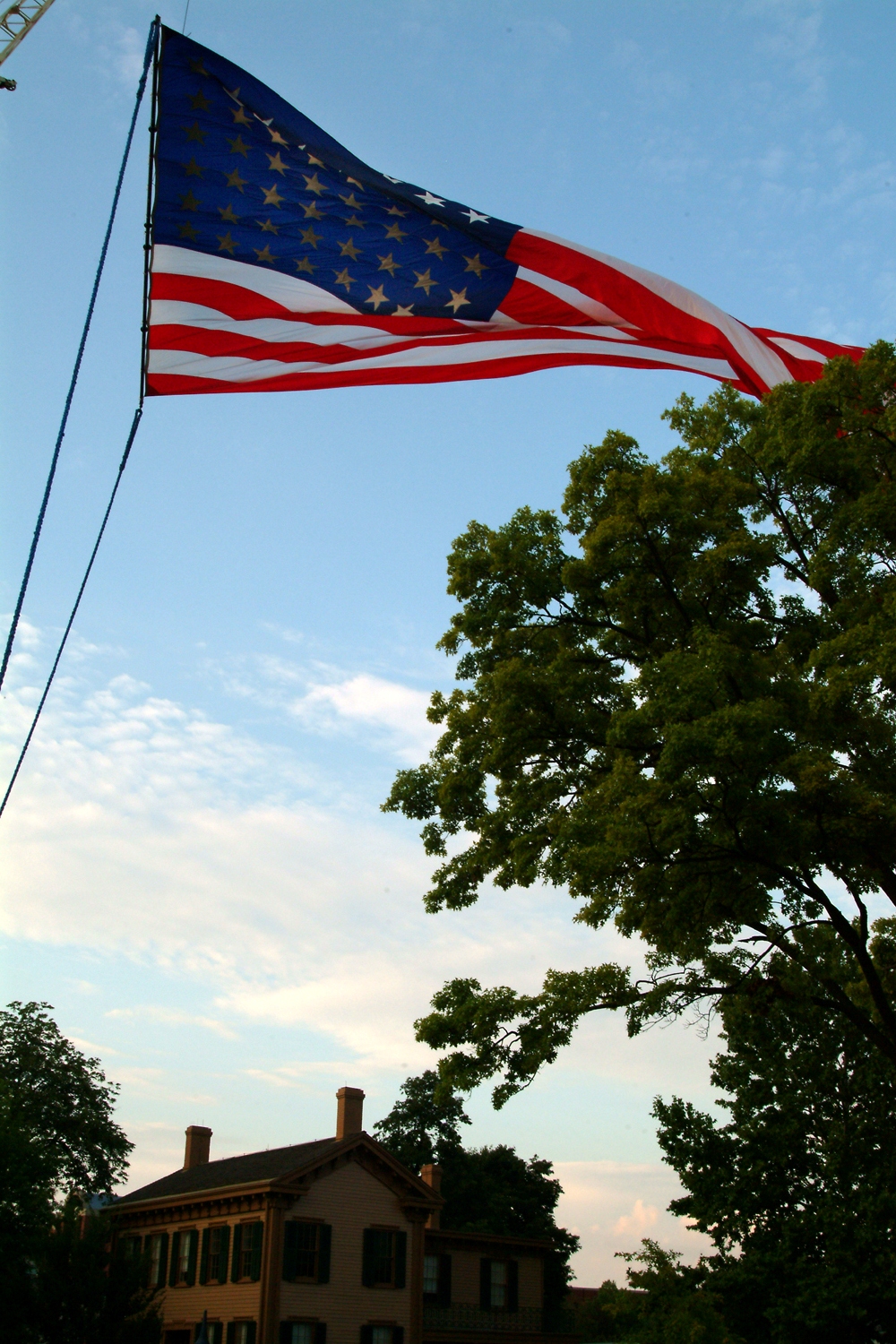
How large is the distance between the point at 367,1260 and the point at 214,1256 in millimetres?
4581

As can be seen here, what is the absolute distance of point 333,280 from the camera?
12750 millimetres

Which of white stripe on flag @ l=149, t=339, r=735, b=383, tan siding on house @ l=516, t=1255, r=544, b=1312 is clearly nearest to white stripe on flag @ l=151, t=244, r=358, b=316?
white stripe on flag @ l=149, t=339, r=735, b=383

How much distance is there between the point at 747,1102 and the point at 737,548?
46.2 feet

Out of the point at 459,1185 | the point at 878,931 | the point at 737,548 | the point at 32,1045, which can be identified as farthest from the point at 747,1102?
the point at 459,1185

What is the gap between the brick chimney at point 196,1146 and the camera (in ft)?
145

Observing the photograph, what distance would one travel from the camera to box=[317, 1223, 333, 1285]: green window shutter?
1347 inches

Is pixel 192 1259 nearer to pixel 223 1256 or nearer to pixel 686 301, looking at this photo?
pixel 223 1256

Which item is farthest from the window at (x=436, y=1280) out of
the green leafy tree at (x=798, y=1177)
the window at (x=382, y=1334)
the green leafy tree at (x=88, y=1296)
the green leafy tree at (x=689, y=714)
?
the green leafy tree at (x=689, y=714)

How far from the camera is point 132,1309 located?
31422 millimetres

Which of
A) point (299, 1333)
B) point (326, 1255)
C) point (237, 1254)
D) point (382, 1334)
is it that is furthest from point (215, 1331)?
point (382, 1334)

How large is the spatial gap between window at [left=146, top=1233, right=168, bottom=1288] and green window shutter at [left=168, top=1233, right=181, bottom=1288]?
0.35 m

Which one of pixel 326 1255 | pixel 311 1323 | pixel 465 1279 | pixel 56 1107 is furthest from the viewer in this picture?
pixel 56 1107

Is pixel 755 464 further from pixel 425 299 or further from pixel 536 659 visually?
pixel 425 299

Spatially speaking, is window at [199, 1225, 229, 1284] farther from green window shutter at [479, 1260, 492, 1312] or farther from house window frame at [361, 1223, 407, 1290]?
green window shutter at [479, 1260, 492, 1312]
